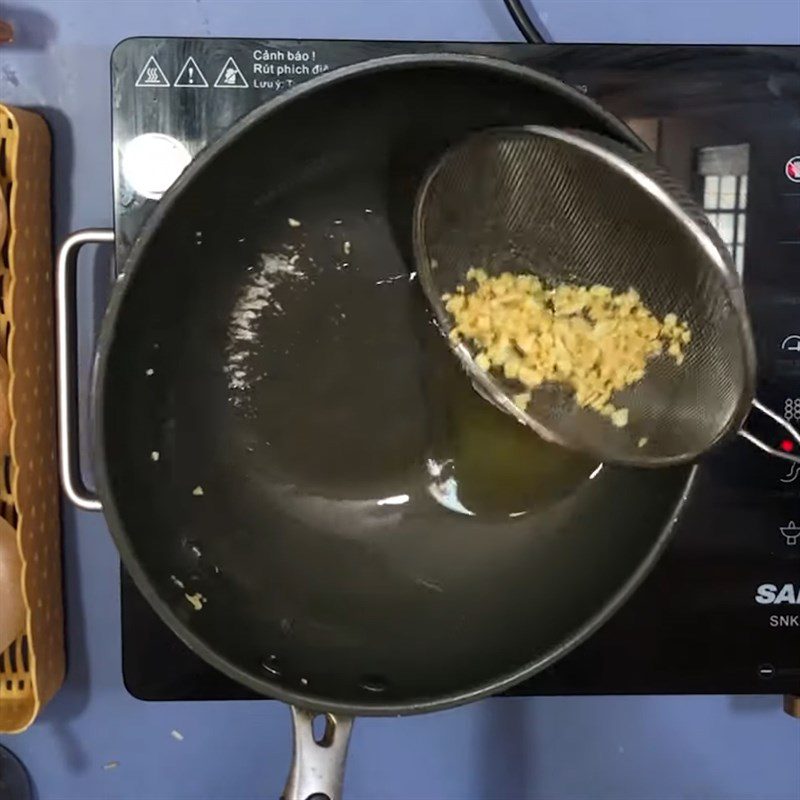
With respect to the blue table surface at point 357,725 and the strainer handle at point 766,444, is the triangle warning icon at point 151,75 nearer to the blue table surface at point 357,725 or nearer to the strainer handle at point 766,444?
the blue table surface at point 357,725

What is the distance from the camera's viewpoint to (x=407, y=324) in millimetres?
607

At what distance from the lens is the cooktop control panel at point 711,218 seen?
0.57 m

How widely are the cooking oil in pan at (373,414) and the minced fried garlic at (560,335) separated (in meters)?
0.05

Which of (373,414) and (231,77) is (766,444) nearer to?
(373,414)

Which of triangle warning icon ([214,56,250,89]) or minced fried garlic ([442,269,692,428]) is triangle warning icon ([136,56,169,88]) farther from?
minced fried garlic ([442,269,692,428])

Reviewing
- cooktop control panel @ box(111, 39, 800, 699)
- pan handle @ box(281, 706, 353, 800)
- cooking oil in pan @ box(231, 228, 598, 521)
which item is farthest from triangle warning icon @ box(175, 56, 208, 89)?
pan handle @ box(281, 706, 353, 800)

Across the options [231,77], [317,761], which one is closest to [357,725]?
[317,761]

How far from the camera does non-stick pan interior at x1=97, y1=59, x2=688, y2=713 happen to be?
547 millimetres

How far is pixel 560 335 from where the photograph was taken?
0.56 metres

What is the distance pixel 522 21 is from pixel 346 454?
0.26m

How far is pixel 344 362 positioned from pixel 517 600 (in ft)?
0.55

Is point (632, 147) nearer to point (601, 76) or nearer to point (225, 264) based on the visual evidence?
point (601, 76)

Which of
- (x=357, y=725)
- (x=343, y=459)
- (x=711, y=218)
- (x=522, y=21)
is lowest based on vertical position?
(x=357, y=725)

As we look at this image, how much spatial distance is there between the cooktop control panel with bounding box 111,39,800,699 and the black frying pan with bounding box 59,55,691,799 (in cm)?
4
